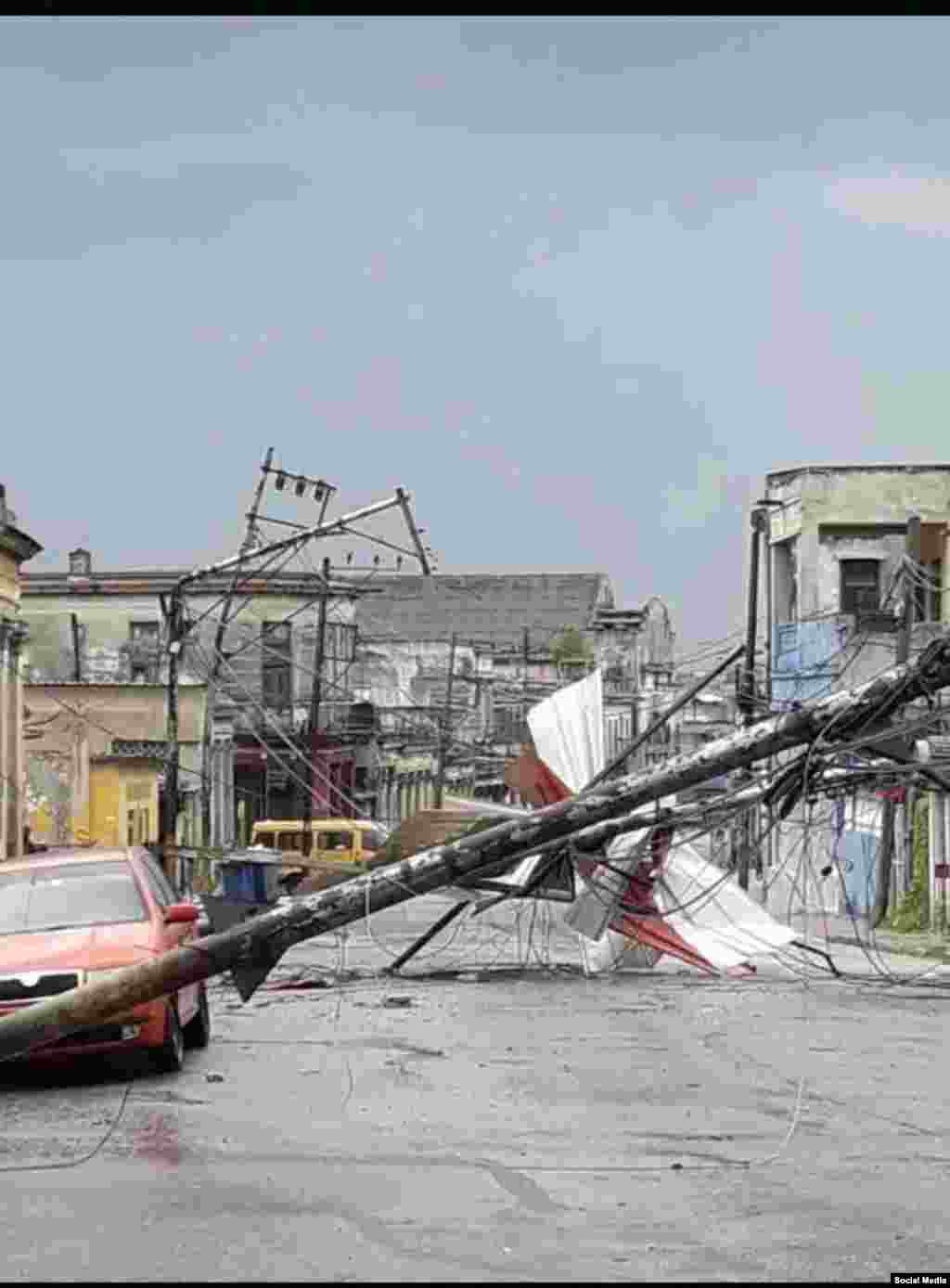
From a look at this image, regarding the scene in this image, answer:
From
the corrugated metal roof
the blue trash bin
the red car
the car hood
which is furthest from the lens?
the corrugated metal roof

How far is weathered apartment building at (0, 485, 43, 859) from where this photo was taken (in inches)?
1992

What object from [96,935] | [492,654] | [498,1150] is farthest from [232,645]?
[498,1150]

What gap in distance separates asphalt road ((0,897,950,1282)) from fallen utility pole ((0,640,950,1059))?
130cm

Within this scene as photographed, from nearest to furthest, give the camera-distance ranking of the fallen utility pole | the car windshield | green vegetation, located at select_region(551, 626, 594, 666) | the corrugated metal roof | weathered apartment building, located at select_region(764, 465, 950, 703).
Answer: the fallen utility pole < the car windshield < weathered apartment building, located at select_region(764, 465, 950, 703) < green vegetation, located at select_region(551, 626, 594, 666) < the corrugated metal roof

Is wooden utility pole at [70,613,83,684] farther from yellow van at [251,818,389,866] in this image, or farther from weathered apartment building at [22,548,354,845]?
yellow van at [251,818,389,866]

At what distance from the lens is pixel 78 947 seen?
57.8ft

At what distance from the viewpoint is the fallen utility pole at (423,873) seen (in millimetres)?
9359

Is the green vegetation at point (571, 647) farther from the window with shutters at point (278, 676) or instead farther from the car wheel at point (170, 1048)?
the car wheel at point (170, 1048)

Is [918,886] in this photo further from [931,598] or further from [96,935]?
[96,935]

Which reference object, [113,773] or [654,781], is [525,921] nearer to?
[113,773]

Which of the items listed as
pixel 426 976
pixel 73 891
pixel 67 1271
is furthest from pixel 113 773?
pixel 67 1271

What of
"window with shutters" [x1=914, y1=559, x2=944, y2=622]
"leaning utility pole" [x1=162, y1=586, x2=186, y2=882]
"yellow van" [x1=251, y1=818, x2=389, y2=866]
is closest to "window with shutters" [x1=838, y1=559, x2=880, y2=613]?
"window with shutters" [x1=914, y1=559, x2=944, y2=622]

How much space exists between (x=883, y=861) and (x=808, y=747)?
115 feet

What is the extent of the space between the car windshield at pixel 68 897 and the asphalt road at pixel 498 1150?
3.55 ft
